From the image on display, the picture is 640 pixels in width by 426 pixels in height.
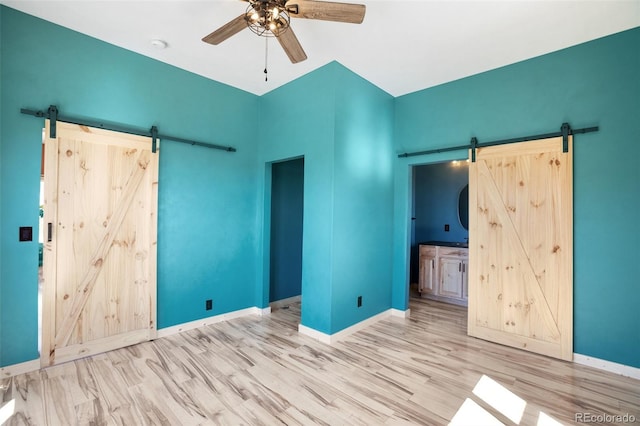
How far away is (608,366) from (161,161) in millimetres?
4771

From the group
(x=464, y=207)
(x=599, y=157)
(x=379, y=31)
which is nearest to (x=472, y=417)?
(x=599, y=157)

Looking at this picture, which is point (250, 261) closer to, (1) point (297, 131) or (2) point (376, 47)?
(1) point (297, 131)

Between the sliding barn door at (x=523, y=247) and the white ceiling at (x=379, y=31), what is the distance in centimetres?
99

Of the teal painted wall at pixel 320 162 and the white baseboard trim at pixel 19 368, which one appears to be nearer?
the white baseboard trim at pixel 19 368

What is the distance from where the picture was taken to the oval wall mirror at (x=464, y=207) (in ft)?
17.3

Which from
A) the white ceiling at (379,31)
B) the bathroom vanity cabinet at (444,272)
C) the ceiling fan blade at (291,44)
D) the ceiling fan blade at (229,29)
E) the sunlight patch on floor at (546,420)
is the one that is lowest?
the sunlight patch on floor at (546,420)

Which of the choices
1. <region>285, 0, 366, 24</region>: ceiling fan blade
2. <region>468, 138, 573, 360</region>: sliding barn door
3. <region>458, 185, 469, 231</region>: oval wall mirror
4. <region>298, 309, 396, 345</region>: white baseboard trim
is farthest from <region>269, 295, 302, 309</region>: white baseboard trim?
<region>285, 0, 366, 24</region>: ceiling fan blade

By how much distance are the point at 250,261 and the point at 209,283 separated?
2.08ft

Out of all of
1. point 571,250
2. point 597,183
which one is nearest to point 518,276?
point 571,250

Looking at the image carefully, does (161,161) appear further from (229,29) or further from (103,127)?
(229,29)

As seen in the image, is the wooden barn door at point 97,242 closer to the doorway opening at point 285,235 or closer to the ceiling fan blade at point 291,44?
the doorway opening at point 285,235

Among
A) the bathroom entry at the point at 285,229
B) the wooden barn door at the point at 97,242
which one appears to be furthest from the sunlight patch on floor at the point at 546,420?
the wooden barn door at the point at 97,242

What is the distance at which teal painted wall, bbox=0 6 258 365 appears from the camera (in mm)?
2457

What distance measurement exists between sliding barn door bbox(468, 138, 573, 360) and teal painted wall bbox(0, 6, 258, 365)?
285cm
